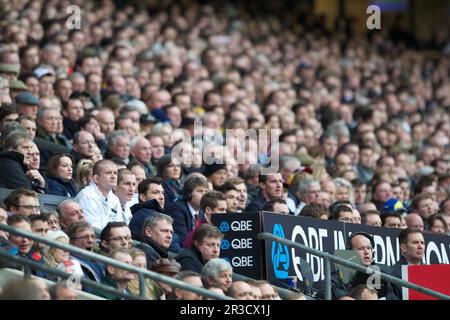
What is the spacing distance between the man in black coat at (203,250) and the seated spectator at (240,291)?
102cm

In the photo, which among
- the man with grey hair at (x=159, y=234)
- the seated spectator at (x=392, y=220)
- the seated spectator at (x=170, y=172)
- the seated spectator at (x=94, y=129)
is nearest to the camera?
the man with grey hair at (x=159, y=234)

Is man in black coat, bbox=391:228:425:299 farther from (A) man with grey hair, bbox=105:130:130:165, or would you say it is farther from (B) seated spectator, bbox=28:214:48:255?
(B) seated spectator, bbox=28:214:48:255

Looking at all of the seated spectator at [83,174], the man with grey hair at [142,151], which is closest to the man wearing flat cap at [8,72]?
the man with grey hair at [142,151]

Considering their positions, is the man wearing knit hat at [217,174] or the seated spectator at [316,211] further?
the man wearing knit hat at [217,174]

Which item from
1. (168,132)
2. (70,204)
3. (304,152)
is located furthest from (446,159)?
(70,204)

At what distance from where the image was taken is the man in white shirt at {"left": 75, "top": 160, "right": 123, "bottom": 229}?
45.9 feet

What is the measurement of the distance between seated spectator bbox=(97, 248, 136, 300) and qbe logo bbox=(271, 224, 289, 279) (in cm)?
191

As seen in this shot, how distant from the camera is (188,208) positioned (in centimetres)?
1472

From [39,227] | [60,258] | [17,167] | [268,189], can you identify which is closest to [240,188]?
[268,189]

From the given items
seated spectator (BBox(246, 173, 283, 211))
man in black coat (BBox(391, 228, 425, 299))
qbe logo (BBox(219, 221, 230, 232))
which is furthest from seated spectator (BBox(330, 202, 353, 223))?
qbe logo (BBox(219, 221, 230, 232))

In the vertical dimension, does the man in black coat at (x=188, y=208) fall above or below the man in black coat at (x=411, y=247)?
above

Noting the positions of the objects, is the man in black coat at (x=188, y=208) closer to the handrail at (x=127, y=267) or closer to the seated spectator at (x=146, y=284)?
the seated spectator at (x=146, y=284)

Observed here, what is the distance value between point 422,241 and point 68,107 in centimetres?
477

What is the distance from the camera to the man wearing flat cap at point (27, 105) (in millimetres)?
16422
